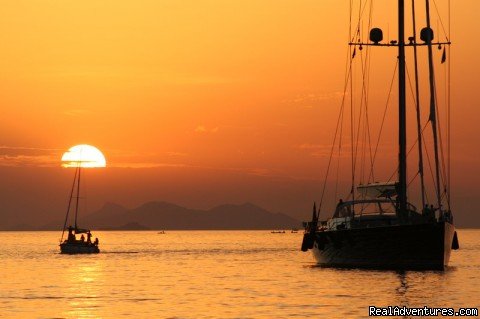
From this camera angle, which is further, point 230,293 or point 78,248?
point 78,248

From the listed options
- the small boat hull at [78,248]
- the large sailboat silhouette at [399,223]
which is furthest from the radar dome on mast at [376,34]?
the small boat hull at [78,248]

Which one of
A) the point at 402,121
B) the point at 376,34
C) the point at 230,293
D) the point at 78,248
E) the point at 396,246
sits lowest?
the point at 230,293

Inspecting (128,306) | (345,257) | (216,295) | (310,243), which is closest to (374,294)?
(216,295)

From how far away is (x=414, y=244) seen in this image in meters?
66.8

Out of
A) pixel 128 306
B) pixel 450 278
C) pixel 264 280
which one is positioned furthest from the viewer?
pixel 264 280

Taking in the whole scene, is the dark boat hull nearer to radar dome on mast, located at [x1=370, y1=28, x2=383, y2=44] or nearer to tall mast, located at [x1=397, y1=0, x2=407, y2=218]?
tall mast, located at [x1=397, y1=0, x2=407, y2=218]

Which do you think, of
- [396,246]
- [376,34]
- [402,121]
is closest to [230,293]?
[396,246]

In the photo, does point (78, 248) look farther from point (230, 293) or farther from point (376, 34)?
point (230, 293)

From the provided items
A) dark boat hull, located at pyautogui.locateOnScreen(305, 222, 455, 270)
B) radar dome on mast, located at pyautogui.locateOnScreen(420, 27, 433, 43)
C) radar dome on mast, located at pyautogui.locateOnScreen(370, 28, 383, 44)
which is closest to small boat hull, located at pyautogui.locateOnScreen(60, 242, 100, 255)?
dark boat hull, located at pyautogui.locateOnScreen(305, 222, 455, 270)

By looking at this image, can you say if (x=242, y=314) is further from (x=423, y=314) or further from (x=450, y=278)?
(x=450, y=278)

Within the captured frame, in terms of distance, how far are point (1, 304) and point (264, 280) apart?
80.0 ft

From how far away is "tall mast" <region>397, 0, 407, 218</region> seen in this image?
69750 mm

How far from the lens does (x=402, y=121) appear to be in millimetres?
71500

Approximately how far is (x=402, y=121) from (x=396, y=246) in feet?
30.9
